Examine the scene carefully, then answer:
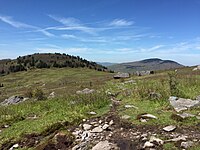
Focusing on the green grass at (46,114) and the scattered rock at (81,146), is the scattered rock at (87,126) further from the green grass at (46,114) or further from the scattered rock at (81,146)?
the scattered rock at (81,146)

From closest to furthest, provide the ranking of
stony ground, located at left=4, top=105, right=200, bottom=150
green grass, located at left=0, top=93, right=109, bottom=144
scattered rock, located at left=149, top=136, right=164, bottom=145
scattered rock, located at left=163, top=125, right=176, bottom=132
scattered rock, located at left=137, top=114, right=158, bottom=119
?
scattered rock, located at left=149, top=136, right=164, bottom=145
stony ground, located at left=4, top=105, right=200, bottom=150
scattered rock, located at left=163, top=125, right=176, bottom=132
scattered rock, located at left=137, top=114, right=158, bottom=119
green grass, located at left=0, top=93, right=109, bottom=144

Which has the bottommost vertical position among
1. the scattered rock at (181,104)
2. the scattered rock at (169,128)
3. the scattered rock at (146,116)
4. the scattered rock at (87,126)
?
the scattered rock at (87,126)

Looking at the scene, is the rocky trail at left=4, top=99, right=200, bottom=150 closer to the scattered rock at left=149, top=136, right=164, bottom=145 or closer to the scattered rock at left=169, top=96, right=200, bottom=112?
the scattered rock at left=149, top=136, right=164, bottom=145

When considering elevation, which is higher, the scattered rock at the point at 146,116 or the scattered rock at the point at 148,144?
the scattered rock at the point at 146,116

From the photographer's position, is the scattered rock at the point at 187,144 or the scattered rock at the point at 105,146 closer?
the scattered rock at the point at 187,144

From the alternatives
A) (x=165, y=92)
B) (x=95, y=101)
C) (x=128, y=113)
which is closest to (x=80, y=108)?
(x=95, y=101)

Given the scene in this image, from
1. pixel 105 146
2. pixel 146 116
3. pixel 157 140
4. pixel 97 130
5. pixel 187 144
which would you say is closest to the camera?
pixel 187 144

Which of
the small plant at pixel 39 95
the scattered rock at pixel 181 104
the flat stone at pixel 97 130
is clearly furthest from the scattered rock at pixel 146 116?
the small plant at pixel 39 95

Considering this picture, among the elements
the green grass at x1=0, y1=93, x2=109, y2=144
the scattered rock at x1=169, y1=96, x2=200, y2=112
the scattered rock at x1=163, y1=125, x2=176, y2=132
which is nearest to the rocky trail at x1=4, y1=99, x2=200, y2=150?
the scattered rock at x1=163, y1=125, x2=176, y2=132

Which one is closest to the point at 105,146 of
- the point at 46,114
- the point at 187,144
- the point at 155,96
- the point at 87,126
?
the point at 87,126

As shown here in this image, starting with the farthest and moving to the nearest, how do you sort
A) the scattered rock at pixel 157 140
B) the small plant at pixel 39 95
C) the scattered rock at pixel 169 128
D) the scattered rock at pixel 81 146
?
the small plant at pixel 39 95, the scattered rock at pixel 169 128, the scattered rock at pixel 81 146, the scattered rock at pixel 157 140

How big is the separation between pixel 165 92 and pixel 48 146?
10.7 meters

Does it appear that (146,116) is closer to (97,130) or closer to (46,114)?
(97,130)

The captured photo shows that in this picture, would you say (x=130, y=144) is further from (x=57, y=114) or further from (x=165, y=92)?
(x=165, y=92)
